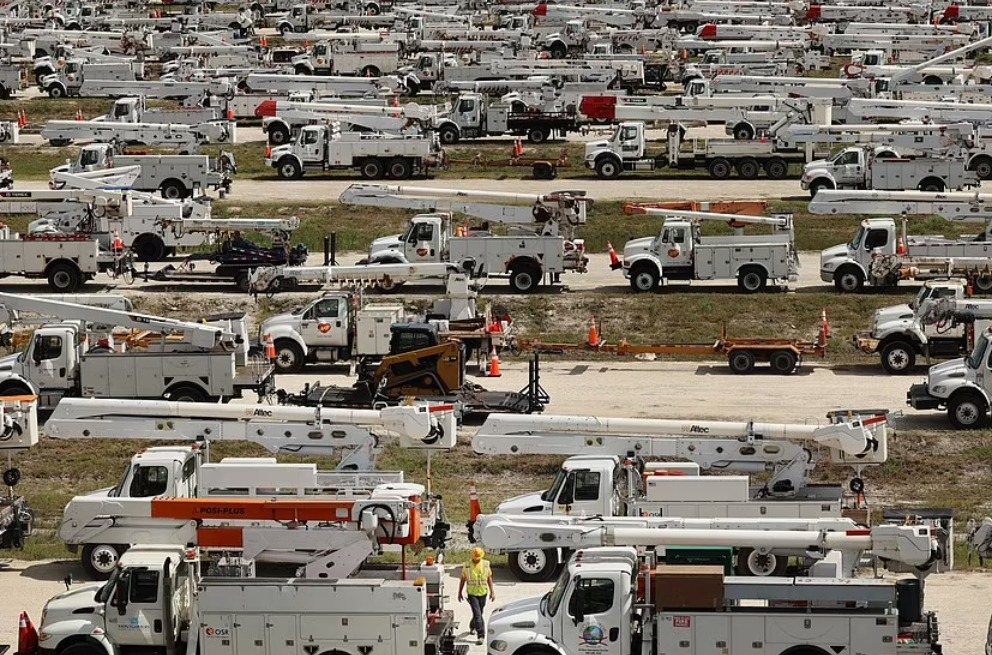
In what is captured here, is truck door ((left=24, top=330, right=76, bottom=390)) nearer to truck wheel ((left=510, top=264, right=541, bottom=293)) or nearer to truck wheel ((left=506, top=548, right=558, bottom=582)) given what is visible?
truck wheel ((left=510, top=264, right=541, bottom=293))

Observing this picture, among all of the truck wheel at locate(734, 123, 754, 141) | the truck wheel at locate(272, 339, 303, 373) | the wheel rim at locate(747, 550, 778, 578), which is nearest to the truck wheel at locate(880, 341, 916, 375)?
the truck wheel at locate(272, 339, 303, 373)

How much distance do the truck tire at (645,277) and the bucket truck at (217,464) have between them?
2016cm

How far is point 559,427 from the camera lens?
3619 centimetres

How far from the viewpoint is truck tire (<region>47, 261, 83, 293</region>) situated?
58.5 m

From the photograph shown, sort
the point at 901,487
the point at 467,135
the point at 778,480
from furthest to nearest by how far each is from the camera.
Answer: the point at 467,135, the point at 901,487, the point at 778,480

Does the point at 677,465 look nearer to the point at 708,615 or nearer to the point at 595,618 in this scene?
the point at 595,618

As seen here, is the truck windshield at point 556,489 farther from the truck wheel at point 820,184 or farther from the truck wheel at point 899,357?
the truck wheel at point 820,184

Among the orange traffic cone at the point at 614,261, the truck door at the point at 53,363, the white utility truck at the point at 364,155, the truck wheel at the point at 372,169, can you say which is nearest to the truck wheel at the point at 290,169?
the white utility truck at the point at 364,155

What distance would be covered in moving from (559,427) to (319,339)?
1524 centimetres

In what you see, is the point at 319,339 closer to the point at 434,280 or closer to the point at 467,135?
the point at 434,280

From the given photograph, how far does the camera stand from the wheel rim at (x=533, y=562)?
3422 centimetres

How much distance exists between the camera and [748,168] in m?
75.4

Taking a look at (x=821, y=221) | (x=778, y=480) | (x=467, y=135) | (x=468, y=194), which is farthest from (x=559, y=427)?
(x=467, y=135)

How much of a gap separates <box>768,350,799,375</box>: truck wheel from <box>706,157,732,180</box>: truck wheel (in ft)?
85.6
